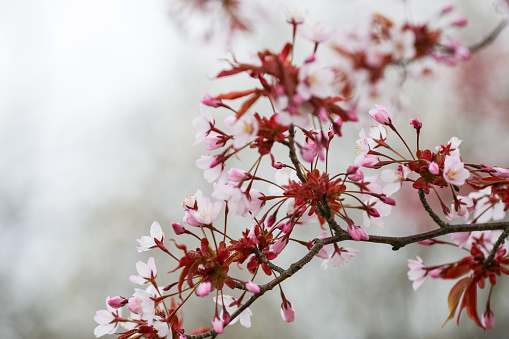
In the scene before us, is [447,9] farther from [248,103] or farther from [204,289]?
[204,289]

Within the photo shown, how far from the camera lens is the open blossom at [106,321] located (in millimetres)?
689

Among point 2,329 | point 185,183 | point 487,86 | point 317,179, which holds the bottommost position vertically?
point 317,179

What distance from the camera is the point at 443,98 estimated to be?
3.46 metres

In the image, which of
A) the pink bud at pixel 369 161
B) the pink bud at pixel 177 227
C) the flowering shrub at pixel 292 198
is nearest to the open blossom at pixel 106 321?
the flowering shrub at pixel 292 198

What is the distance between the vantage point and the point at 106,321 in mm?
692

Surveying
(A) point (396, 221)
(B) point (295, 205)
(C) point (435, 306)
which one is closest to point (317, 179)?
(B) point (295, 205)

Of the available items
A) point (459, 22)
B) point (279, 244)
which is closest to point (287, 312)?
point (279, 244)

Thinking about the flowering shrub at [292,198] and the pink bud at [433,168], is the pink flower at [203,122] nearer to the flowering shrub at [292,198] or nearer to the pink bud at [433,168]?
the flowering shrub at [292,198]

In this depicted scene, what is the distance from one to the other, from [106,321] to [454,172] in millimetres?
538

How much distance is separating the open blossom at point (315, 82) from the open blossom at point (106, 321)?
1.41 feet

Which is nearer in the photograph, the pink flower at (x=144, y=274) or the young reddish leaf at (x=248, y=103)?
the young reddish leaf at (x=248, y=103)

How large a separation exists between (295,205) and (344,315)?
313cm

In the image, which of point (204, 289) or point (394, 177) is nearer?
point (204, 289)

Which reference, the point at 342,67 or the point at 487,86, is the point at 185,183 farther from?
the point at 342,67
